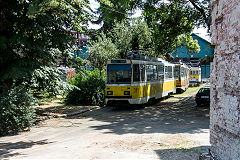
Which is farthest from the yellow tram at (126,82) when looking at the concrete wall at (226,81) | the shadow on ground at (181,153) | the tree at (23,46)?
the concrete wall at (226,81)

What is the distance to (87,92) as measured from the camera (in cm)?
1736

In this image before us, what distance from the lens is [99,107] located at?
661 inches

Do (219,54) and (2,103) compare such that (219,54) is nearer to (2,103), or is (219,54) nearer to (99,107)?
(2,103)

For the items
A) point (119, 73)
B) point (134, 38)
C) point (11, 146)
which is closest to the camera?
point (11, 146)

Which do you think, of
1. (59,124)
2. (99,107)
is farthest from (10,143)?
(99,107)

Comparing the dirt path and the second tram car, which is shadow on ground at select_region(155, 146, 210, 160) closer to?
the dirt path

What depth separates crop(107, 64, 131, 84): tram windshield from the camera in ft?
48.3

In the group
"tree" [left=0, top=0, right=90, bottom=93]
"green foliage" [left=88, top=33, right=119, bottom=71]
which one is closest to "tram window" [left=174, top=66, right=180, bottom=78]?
"green foliage" [left=88, top=33, right=119, bottom=71]

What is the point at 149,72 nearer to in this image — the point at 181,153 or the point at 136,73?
the point at 136,73

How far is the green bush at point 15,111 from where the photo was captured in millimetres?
8961

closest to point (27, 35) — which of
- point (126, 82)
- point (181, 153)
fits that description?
point (126, 82)

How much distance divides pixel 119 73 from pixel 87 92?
3614mm

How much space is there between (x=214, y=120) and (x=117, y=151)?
2.68 m

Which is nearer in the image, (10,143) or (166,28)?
(10,143)
